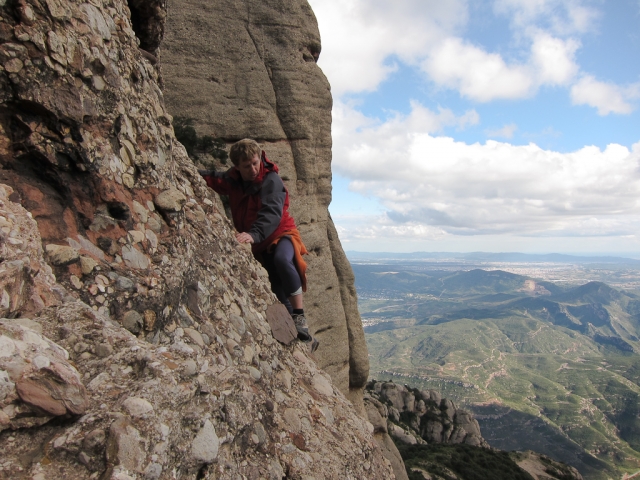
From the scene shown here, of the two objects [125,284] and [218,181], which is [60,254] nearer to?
[125,284]

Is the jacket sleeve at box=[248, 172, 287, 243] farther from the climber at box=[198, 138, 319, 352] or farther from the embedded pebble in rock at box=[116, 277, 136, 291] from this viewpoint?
the embedded pebble in rock at box=[116, 277, 136, 291]

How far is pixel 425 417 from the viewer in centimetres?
5869

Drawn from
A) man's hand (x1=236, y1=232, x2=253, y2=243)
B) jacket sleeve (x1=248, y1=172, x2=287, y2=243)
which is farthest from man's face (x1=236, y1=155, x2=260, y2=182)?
man's hand (x1=236, y1=232, x2=253, y2=243)

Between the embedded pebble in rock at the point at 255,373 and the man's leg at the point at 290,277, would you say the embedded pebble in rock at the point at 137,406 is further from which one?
the man's leg at the point at 290,277

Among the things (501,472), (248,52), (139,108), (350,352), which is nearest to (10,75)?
(139,108)

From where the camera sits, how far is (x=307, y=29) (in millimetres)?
21828

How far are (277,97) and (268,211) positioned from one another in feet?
46.2

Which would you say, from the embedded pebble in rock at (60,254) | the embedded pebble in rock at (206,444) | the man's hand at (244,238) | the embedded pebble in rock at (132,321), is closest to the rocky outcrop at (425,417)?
the man's hand at (244,238)

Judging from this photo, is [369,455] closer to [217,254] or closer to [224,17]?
[217,254]

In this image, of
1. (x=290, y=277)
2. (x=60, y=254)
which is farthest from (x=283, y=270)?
(x=60, y=254)

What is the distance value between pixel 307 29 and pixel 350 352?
17.4m

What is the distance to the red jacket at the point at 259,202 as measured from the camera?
8594mm

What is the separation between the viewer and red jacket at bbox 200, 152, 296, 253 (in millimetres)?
8594

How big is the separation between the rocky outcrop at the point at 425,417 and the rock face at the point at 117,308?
51.0m
